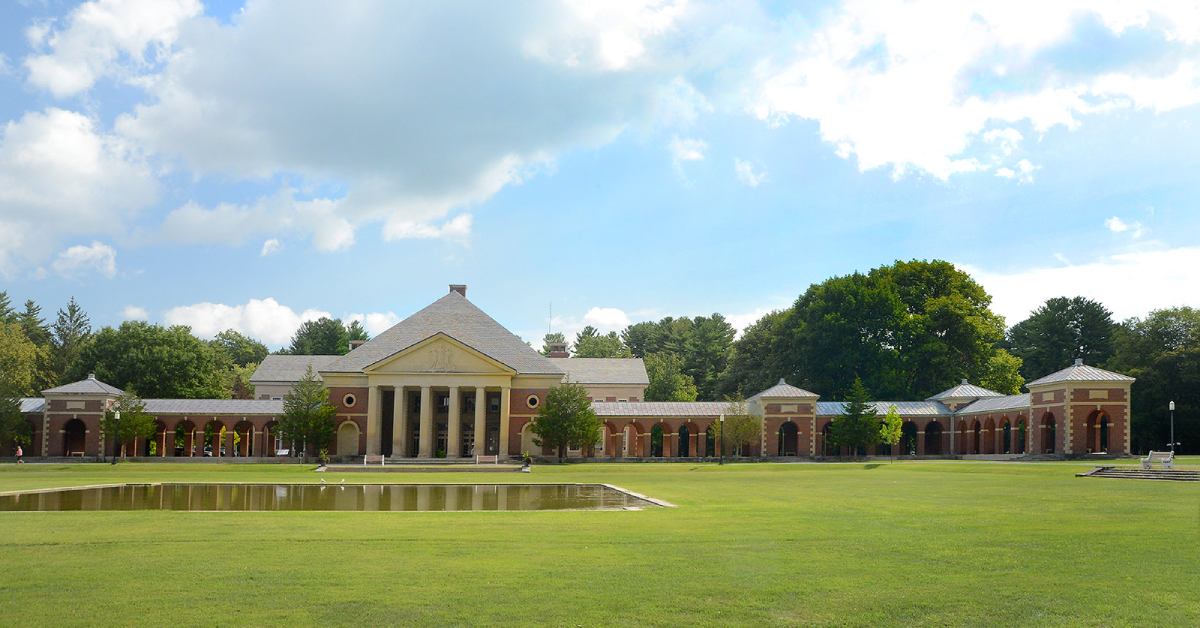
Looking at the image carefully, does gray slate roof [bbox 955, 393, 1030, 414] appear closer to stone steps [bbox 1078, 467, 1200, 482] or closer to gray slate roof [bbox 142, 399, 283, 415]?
stone steps [bbox 1078, 467, 1200, 482]

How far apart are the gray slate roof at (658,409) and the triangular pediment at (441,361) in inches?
395

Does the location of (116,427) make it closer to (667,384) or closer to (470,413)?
(470,413)

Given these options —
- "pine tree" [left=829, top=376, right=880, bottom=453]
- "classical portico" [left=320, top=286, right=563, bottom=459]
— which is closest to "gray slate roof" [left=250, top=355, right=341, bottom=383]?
"classical portico" [left=320, top=286, right=563, bottom=459]

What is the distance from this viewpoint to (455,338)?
64312 mm

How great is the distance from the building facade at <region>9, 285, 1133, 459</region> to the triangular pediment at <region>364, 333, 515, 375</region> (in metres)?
0.07

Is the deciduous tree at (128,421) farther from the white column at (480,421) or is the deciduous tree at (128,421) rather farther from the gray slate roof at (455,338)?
the white column at (480,421)

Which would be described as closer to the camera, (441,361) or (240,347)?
(441,361)

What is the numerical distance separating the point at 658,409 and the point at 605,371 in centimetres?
1644

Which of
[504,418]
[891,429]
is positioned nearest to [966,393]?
[891,429]

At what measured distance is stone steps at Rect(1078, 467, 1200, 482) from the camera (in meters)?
33.9

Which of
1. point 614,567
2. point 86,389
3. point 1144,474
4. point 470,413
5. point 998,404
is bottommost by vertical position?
point 1144,474

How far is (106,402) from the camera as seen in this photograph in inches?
2500

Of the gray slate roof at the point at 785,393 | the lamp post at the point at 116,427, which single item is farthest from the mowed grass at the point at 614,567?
the gray slate roof at the point at 785,393

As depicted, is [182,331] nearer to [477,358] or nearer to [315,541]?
[477,358]
